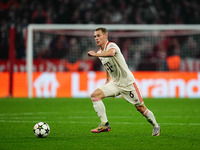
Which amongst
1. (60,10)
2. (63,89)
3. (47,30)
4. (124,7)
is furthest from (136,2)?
(63,89)

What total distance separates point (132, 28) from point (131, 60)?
184 cm

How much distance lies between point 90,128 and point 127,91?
1.53 meters

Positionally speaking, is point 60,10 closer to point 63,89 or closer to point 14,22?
point 14,22

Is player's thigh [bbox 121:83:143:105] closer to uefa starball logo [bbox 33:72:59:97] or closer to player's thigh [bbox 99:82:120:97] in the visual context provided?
player's thigh [bbox 99:82:120:97]

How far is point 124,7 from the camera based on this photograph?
25922mm

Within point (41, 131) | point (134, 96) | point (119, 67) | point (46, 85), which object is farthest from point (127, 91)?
point (46, 85)

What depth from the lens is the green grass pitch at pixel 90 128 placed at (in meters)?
6.93

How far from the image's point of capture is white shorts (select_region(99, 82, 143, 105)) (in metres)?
8.27

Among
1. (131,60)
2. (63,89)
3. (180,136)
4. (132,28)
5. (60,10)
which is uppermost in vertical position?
(60,10)

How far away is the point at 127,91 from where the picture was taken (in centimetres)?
835

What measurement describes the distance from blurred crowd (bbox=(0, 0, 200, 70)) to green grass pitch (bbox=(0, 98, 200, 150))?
38.8ft

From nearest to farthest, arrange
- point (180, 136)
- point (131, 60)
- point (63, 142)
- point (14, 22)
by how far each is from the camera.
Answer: point (63, 142)
point (180, 136)
point (131, 60)
point (14, 22)

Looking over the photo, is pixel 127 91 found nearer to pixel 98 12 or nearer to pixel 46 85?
pixel 46 85

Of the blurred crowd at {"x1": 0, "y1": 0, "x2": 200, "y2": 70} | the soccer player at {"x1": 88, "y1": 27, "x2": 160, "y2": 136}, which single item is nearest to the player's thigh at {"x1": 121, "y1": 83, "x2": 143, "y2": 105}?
the soccer player at {"x1": 88, "y1": 27, "x2": 160, "y2": 136}
